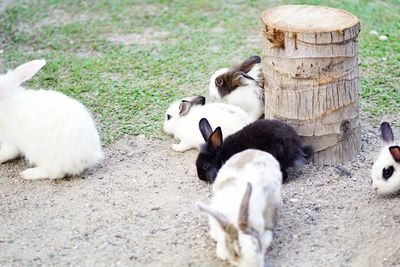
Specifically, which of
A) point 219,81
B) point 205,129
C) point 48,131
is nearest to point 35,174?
point 48,131

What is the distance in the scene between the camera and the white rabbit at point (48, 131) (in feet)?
17.7

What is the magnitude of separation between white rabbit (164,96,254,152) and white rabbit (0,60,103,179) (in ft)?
2.45

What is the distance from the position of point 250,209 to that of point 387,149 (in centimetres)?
147

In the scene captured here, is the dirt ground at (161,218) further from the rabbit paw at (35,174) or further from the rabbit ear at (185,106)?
the rabbit ear at (185,106)

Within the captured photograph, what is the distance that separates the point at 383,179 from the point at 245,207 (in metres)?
1.44

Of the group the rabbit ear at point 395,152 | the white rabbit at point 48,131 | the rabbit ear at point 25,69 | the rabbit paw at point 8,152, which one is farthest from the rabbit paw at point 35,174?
the rabbit ear at point 395,152

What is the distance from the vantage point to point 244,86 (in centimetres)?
632

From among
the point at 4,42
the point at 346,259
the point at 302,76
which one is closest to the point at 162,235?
the point at 346,259

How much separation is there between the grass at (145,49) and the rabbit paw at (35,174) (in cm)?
83

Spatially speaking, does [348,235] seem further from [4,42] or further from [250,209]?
[4,42]

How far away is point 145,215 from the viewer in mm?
5027

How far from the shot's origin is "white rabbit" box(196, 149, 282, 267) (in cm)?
408

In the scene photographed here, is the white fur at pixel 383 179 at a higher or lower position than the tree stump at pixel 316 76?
lower

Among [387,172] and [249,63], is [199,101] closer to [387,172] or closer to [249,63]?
[249,63]
